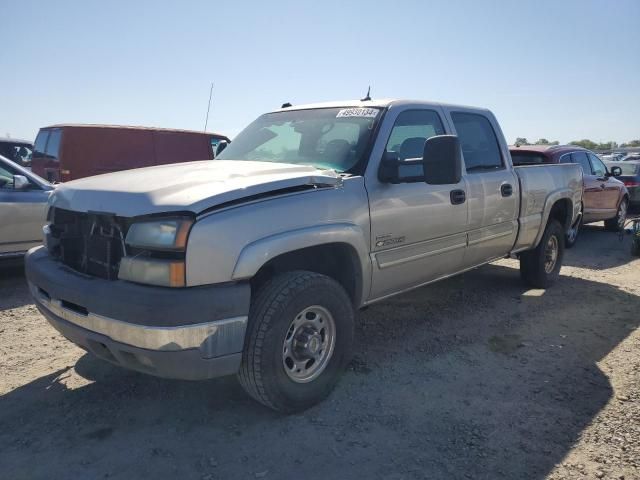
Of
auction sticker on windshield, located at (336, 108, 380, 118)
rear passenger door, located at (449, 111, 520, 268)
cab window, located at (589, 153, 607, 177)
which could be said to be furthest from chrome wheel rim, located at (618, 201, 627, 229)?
auction sticker on windshield, located at (336, 108, 380, 118)

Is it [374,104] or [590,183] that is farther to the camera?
[590,183]

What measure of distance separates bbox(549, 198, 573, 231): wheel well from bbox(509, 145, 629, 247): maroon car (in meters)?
2.14

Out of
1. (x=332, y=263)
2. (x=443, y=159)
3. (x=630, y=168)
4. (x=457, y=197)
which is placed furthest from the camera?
(x=630, y=168)

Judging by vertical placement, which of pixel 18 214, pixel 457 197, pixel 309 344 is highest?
pixel 457 197

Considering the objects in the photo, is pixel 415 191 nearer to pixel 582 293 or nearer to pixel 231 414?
pixel 231 414

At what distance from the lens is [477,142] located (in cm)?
464

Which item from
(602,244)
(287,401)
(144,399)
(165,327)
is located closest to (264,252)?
(165,327)

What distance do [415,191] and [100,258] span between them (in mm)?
2134

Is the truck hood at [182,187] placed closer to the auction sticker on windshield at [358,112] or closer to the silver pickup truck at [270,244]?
the silver pickup truck at [270,244]

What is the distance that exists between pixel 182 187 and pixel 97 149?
23.9ft

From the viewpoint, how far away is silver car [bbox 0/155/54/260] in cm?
539

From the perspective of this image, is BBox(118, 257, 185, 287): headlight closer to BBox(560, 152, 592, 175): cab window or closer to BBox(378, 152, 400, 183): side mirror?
BBox(378, 152, 400, 183): side mirror

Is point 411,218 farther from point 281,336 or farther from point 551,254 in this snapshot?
point 551,254

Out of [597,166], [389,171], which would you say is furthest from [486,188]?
[597,166]
